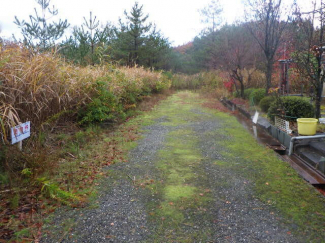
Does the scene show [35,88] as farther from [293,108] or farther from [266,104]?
[266,104]

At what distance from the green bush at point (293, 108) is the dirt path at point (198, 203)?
1.86 metres

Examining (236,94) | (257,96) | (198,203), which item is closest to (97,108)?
(198,203)

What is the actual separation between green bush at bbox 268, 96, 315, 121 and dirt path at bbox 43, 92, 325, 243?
1859 millimetres

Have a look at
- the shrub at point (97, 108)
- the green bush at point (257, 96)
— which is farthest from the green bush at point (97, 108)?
the green bush at point (257, 96)

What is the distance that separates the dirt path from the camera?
2426 mm

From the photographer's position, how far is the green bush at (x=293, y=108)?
6215mm

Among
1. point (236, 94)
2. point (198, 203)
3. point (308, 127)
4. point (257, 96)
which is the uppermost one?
point (257, 96)

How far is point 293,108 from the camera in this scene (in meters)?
6.36

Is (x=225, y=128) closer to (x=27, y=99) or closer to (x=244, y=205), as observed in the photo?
(x=244, y=205)

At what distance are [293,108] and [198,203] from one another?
4408 millimetres

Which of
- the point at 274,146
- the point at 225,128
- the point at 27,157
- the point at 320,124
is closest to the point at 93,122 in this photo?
the point at 27,157

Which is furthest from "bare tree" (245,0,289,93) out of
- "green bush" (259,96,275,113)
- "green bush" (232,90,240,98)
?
"green bush" (232,90,240,98)

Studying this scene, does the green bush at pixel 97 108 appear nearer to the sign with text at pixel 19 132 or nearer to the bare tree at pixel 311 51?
the sign with text at pixel 19 132

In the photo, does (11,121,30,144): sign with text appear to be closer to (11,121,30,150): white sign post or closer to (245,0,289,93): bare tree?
(11,121,30,150): white sign post
